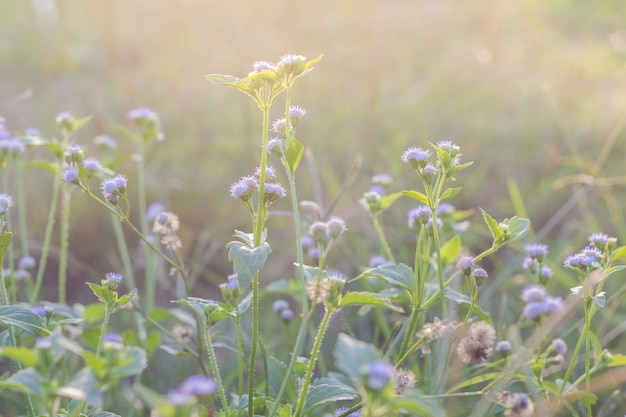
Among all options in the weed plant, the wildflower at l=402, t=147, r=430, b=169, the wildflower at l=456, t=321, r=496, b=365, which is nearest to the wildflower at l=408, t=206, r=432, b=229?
the weed plant

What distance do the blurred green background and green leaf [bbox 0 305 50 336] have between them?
4.76 ft

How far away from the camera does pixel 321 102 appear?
3.81m

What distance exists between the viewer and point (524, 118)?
398 cm

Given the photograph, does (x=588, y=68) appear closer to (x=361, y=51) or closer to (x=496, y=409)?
(x=361, y=51)

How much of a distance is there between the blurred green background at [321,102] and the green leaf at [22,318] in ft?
4.76

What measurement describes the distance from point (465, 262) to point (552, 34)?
437cm

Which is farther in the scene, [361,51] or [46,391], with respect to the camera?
[361,51]

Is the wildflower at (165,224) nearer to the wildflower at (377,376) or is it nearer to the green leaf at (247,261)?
the green leaf at (247,261)

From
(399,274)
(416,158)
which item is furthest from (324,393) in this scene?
(416,158)

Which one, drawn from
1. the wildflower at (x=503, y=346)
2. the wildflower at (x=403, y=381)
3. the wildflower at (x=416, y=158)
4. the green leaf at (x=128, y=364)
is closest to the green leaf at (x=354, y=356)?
the green leaf at (x=128, y=364)

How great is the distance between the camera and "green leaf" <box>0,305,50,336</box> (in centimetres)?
125

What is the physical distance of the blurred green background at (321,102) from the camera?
3068 mm

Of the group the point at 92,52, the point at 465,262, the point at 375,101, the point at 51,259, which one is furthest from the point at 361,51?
the point at 465,262

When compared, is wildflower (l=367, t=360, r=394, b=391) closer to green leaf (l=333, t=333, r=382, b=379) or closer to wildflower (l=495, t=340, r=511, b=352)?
green leaf (l=333, t=333, r=382, b=379)
